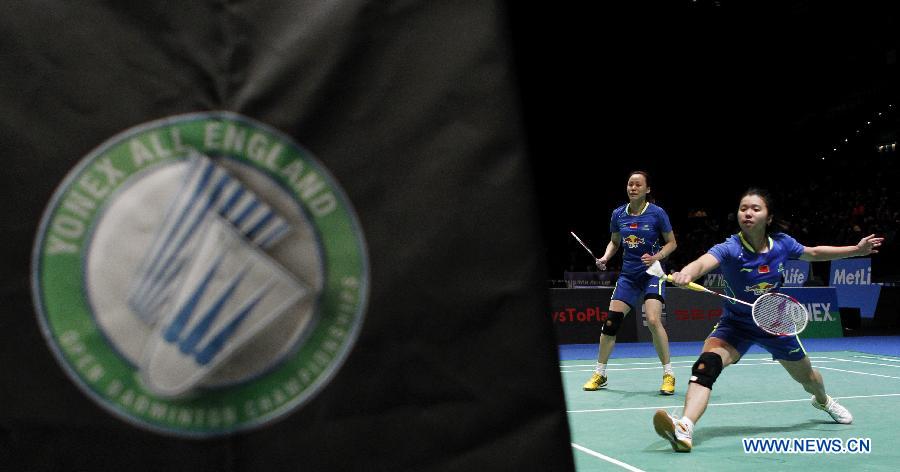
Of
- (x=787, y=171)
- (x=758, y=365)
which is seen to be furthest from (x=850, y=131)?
(x=758, y=365)

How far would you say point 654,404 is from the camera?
18.7ft

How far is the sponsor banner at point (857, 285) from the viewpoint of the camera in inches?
494

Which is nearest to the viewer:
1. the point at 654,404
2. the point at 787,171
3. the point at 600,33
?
the point at 654,404

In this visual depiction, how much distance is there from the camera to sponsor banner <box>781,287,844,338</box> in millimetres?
11562

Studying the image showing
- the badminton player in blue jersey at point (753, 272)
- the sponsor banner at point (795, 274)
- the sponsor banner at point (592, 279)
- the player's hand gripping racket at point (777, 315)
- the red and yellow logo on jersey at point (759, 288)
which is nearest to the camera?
the player's hand gripping racket at point (777, 315)

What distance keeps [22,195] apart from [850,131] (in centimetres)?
2625

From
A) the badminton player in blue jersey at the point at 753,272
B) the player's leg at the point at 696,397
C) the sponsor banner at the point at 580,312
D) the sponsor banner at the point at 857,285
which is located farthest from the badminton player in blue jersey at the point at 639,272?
the sponsor banner at the point at 857,285

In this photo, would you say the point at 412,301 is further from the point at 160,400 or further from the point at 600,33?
the point at 600,33

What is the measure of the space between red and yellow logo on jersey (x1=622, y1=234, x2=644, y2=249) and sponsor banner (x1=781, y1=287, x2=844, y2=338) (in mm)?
6141

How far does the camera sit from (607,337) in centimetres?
639

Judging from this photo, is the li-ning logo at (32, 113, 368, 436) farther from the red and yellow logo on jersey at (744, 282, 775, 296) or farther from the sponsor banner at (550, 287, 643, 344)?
the sponsor banner at (550, 287, 643, 344)

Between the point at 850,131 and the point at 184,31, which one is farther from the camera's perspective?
the point at 850,131

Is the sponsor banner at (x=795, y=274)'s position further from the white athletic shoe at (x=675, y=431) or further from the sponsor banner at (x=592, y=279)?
the white athletic shoe at (x=675, y=431)

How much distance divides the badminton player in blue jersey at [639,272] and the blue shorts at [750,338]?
175cm
